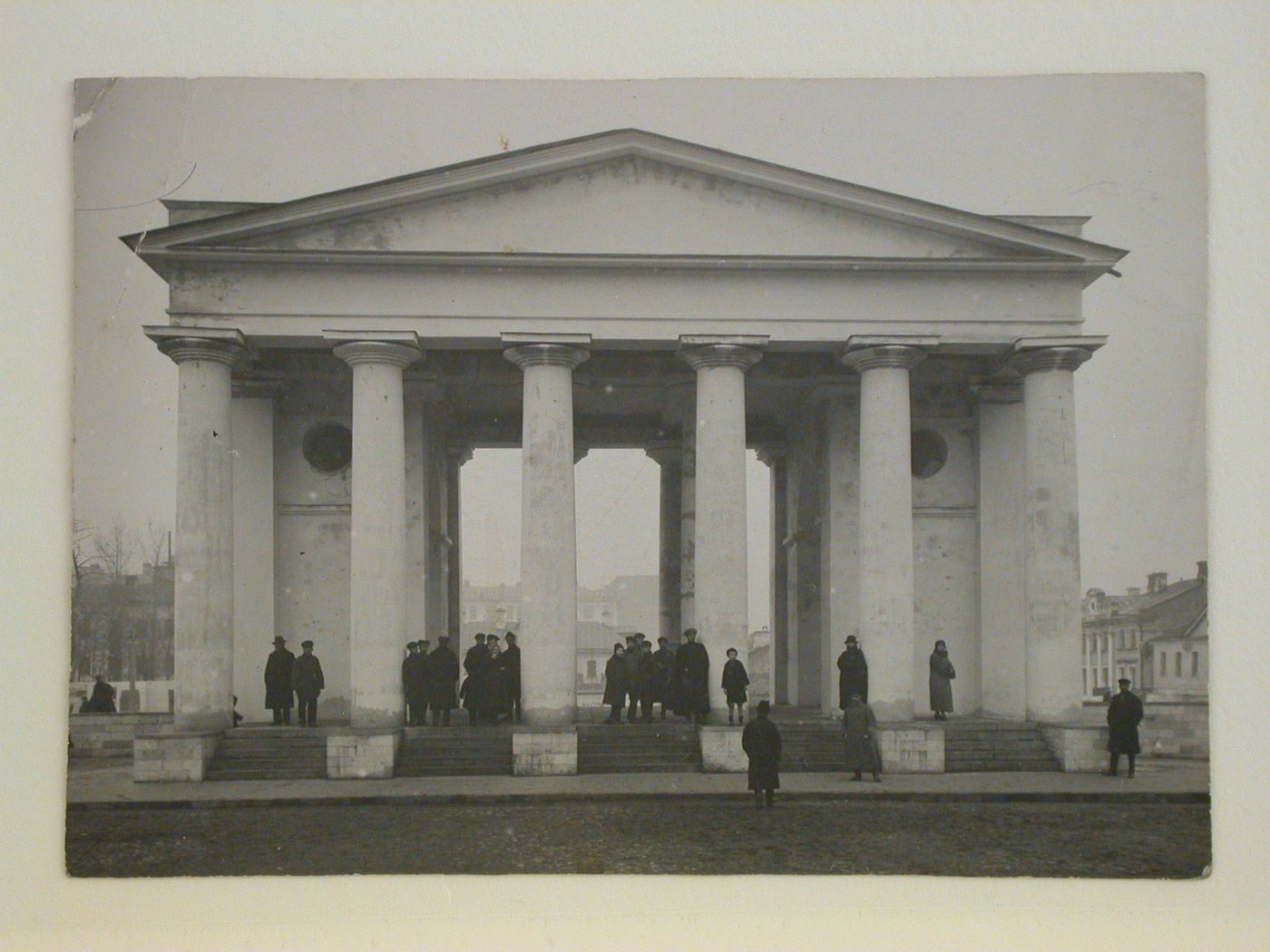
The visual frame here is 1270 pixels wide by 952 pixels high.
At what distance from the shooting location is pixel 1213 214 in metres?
13.0

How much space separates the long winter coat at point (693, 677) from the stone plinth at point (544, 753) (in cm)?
181

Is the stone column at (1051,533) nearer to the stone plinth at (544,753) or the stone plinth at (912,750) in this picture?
the stone plinth at (912,750)

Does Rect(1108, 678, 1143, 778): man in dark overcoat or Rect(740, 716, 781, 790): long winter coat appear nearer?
Rect(740, 716, 781, 790): long winter coat

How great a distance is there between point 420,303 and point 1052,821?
1027 cm

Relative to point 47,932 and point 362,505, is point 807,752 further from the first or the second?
point 47,932

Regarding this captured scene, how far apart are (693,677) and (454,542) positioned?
7275 millimetres

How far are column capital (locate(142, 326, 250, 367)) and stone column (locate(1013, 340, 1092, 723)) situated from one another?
1081cm

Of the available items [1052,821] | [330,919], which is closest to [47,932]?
[330,919]

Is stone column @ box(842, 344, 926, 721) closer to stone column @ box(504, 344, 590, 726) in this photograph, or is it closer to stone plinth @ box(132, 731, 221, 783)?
stone column @ box(504, 344, 590, 726)

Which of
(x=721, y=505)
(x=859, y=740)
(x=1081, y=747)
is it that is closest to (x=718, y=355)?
(x=721, y=505)

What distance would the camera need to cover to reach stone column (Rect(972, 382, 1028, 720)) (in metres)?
22.2

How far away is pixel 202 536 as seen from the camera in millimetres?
18781

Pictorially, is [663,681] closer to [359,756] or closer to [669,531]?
[359,756]

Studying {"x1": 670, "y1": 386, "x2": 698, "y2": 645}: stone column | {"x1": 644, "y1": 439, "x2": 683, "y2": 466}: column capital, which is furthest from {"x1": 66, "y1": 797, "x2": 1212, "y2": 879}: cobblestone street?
{"x1": 644, "y1": 439, "x2": 683, "y2": 466}: column capital
